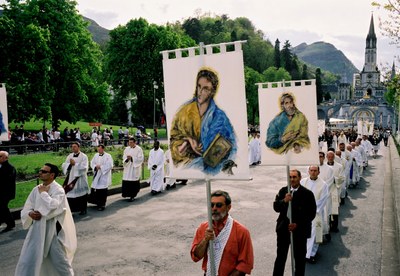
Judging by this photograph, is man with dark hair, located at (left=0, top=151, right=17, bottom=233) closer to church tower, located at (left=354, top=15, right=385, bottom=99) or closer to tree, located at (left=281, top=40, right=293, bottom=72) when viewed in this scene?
tree, located at (left=281, top=40, right=293, bottom=72)

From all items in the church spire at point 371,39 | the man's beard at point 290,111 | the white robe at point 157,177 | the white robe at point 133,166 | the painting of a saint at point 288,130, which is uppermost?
the church spire at point 371,39

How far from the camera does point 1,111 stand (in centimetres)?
941

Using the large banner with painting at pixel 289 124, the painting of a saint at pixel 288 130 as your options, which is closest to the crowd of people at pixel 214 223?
the large banner with painting at pixel 289 124

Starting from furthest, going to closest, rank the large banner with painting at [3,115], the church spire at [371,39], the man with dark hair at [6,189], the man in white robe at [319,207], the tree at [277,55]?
1. the church spire at [371,39]
2. the tree at [277,55]
3. the man with dark hair at [6,189]
4. the large banner with painting at [3,115]
5. the man in white robe at [319,207]

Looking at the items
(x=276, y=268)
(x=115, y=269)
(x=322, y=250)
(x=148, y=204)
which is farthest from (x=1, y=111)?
(x=322, y=250)

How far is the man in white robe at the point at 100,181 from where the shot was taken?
12.6 m

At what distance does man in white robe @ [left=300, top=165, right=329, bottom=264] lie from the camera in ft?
25.7

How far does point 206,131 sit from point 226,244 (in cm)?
110

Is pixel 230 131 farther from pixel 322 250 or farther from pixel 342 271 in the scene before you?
pixel 322 250

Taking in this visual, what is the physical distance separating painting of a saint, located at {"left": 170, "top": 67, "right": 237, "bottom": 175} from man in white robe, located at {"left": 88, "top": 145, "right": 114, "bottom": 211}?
8.87 metres

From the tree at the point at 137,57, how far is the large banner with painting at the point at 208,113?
139ft

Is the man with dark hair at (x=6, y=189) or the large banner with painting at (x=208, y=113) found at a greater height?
the large banner with painting at (x=208, y=113)

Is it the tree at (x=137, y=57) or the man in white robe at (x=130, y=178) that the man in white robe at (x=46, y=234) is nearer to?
the man in white robe at (x=130, y=178)

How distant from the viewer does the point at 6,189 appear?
9805 mm
